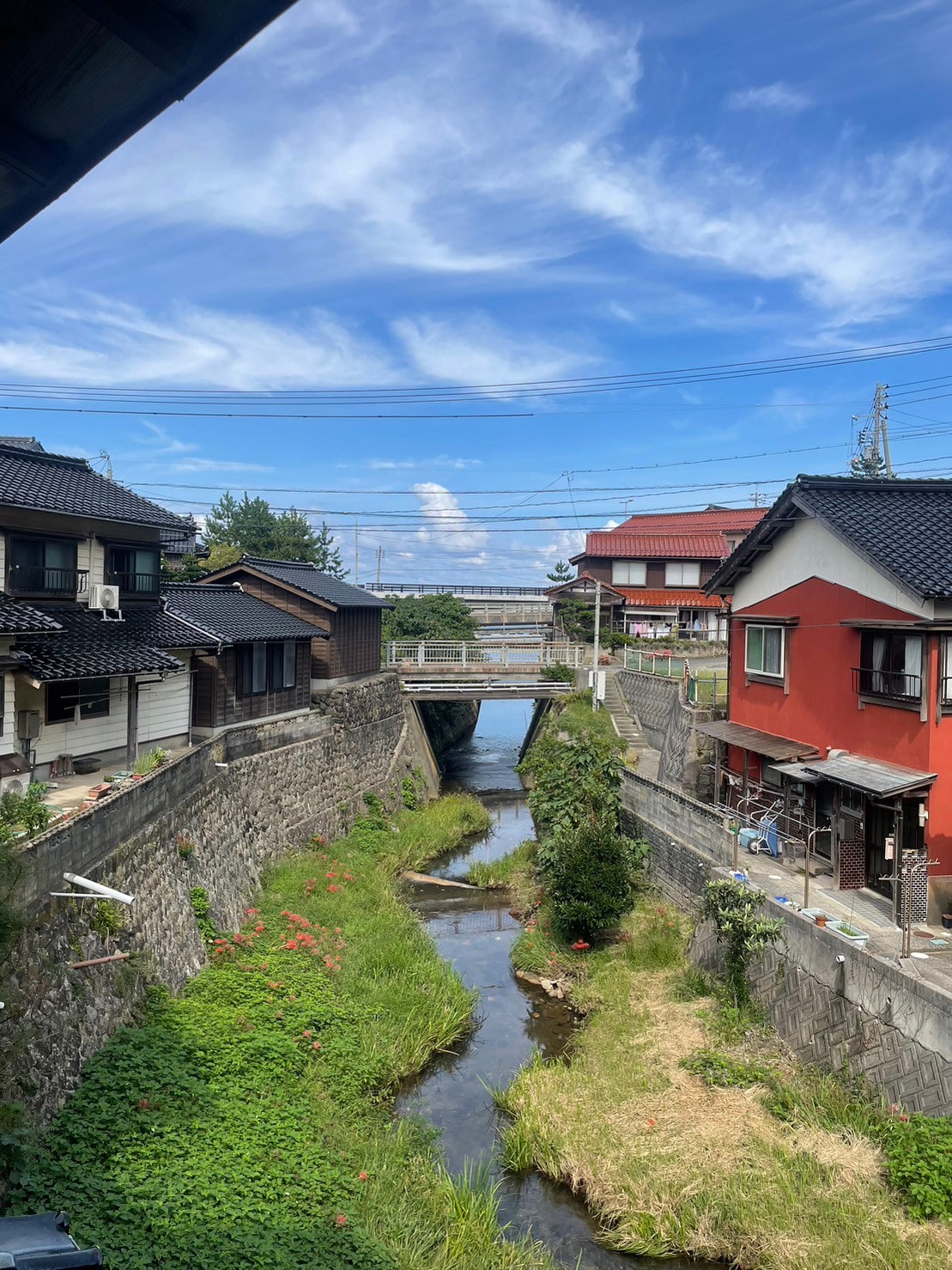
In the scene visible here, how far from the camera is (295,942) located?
17172 millimetres

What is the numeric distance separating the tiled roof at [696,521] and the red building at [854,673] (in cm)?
3462

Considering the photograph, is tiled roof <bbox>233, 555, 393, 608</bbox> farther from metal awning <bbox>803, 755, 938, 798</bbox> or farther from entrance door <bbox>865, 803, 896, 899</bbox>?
entrance door <bbox>865, 803, 896, 899</bbox>

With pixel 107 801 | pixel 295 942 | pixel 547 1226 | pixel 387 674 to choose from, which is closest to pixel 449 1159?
pixel 547 1226

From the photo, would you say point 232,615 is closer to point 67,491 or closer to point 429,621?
point 67,491

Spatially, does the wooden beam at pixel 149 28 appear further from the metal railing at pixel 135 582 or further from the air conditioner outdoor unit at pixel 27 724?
the metal railing at pixel 135 582

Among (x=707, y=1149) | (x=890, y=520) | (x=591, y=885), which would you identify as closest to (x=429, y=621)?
(x=591, y=885)

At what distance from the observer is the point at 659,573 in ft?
164

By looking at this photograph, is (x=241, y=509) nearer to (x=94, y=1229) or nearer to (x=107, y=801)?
(x=107, y=801)

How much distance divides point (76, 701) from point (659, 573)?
122ft

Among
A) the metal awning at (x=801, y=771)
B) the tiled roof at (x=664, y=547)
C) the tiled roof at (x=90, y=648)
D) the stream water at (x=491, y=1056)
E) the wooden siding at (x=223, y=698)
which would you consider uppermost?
the tiled roof at (x=664, y=547)

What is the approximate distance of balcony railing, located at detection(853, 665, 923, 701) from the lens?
591 inches

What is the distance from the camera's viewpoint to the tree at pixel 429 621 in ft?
157

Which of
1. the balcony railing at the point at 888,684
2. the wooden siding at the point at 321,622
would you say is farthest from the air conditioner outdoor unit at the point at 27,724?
the balcony railing at the point at 888,684

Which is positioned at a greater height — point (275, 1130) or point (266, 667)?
point (266, 667)
